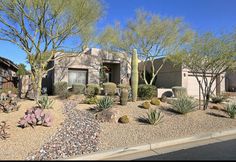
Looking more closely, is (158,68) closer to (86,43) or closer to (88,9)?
(86,43)

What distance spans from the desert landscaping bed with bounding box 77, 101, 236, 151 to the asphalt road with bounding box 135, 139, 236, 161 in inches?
49.3

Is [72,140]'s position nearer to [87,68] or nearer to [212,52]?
[212,52]

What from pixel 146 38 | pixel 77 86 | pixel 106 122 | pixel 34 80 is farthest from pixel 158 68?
pixel 106 122

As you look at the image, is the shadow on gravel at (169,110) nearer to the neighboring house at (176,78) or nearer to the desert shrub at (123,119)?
the desert shrub at (123,119)

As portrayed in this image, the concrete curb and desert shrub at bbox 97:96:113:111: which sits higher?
desert shrub at bbox 97:96:113:111

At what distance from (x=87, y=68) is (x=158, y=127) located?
47.4 feet

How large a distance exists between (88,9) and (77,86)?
7.32 m

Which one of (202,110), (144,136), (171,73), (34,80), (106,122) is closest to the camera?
(144,136)

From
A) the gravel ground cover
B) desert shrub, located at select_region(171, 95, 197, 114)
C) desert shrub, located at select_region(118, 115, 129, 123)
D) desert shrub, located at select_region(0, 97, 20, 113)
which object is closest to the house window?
desert shrub, located at select_region(0, 97, 20, 113)

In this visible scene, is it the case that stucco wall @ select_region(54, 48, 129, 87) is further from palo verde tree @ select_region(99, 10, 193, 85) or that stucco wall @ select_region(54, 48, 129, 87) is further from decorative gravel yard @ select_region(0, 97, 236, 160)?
decorative gravel yard @ select_region(0, 97, 236, 160)

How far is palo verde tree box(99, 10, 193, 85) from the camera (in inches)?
785

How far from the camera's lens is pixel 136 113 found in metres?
10.8

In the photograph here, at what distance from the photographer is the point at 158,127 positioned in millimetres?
8883

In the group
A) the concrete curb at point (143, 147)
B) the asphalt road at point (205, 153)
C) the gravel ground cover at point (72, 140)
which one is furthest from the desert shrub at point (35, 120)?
the asphalt road at point (205, 153)
